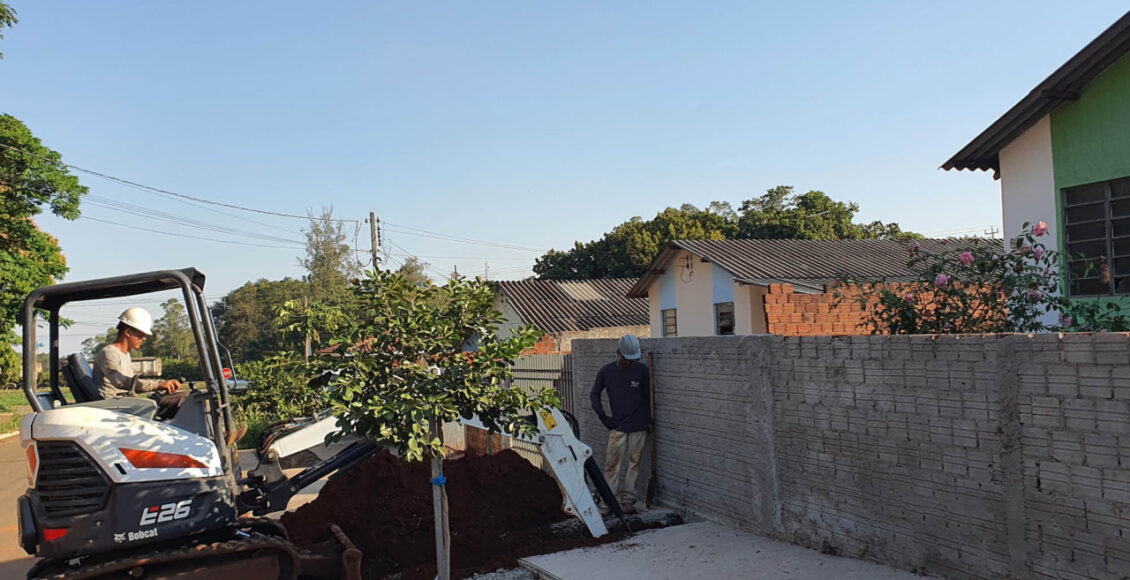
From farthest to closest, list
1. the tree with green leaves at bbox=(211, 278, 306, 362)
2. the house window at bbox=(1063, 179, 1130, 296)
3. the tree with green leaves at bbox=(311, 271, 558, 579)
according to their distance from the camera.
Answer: the tree with green leaves at bbox=(211, 278, 306, 362) → the house window at bbox=(1063, 179, 1130, 296) → the tree with green leaves at bbox=(311, 271, 558, 579)

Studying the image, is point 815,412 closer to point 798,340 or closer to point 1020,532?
point 798,340

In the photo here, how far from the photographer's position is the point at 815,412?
637 cm

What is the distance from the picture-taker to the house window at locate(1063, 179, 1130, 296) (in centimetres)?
865

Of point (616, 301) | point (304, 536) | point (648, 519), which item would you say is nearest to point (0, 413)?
point (616, 301)

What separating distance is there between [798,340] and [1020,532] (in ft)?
7.33

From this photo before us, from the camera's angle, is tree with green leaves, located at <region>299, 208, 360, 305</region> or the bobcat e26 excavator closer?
the bobcat e26 excavator

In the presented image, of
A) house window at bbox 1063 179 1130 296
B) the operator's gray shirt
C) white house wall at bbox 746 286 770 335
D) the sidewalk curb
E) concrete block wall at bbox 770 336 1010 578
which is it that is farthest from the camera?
white house wall at bbox 746 286 770 335

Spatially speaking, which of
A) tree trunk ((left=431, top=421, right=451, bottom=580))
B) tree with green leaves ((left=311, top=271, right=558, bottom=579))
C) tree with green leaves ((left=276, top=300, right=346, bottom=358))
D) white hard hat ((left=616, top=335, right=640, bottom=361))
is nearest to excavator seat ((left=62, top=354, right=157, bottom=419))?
tree with green leaves ((left=311, top=271, right=558, bottom=579))

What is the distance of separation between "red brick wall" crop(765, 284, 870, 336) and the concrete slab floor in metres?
7.49

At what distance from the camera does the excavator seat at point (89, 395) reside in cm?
566

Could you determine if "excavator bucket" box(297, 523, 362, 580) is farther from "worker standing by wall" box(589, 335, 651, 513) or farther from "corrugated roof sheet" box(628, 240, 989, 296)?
"corrugated roof sheet" box(628, 240, 989, 296)

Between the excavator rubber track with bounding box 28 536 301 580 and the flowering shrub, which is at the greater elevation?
the flowering shrub

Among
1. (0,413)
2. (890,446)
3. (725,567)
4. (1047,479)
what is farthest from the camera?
(0,413)

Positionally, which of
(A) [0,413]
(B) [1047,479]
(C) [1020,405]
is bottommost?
(A) [0,413]
